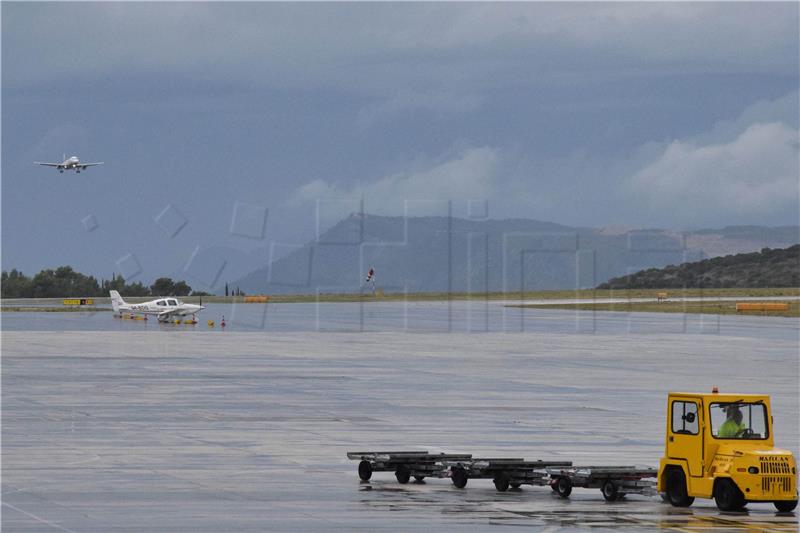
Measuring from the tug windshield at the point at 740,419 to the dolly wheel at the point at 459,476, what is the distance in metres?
5.35

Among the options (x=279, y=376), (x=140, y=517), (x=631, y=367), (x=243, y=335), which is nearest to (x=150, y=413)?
(x=279, y=376)

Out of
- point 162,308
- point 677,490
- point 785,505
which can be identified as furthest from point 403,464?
point 162,308

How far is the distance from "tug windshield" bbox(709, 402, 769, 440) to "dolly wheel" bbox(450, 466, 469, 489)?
17.5 feet

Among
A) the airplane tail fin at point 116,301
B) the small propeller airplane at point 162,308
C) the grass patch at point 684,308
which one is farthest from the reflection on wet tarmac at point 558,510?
the grass patch at point 684,308

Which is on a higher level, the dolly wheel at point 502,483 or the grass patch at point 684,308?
the grass patch at point 684,308

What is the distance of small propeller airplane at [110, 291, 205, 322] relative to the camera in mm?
127625

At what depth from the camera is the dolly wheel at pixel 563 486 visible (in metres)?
29.1

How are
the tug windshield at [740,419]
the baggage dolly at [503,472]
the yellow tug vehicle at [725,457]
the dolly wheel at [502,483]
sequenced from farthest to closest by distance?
the dolly wheel at [502,483] < the baggage dolly at [503,472] < the tug windshield at [740,419] < the yellow tug vehicle at [725,457]

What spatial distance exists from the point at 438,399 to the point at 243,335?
49.0m

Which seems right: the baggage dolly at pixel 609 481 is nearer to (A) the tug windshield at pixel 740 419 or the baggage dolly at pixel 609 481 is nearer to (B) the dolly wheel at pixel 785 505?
(A) the tug windshield at pixel 740 419

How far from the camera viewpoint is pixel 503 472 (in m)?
30.1

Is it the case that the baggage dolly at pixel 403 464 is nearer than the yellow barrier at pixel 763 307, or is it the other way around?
the baggage dolly at pixel 403 464

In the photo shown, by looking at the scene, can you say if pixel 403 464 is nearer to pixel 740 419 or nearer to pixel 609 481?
pixel 609 481

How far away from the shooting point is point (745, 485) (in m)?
26.9
